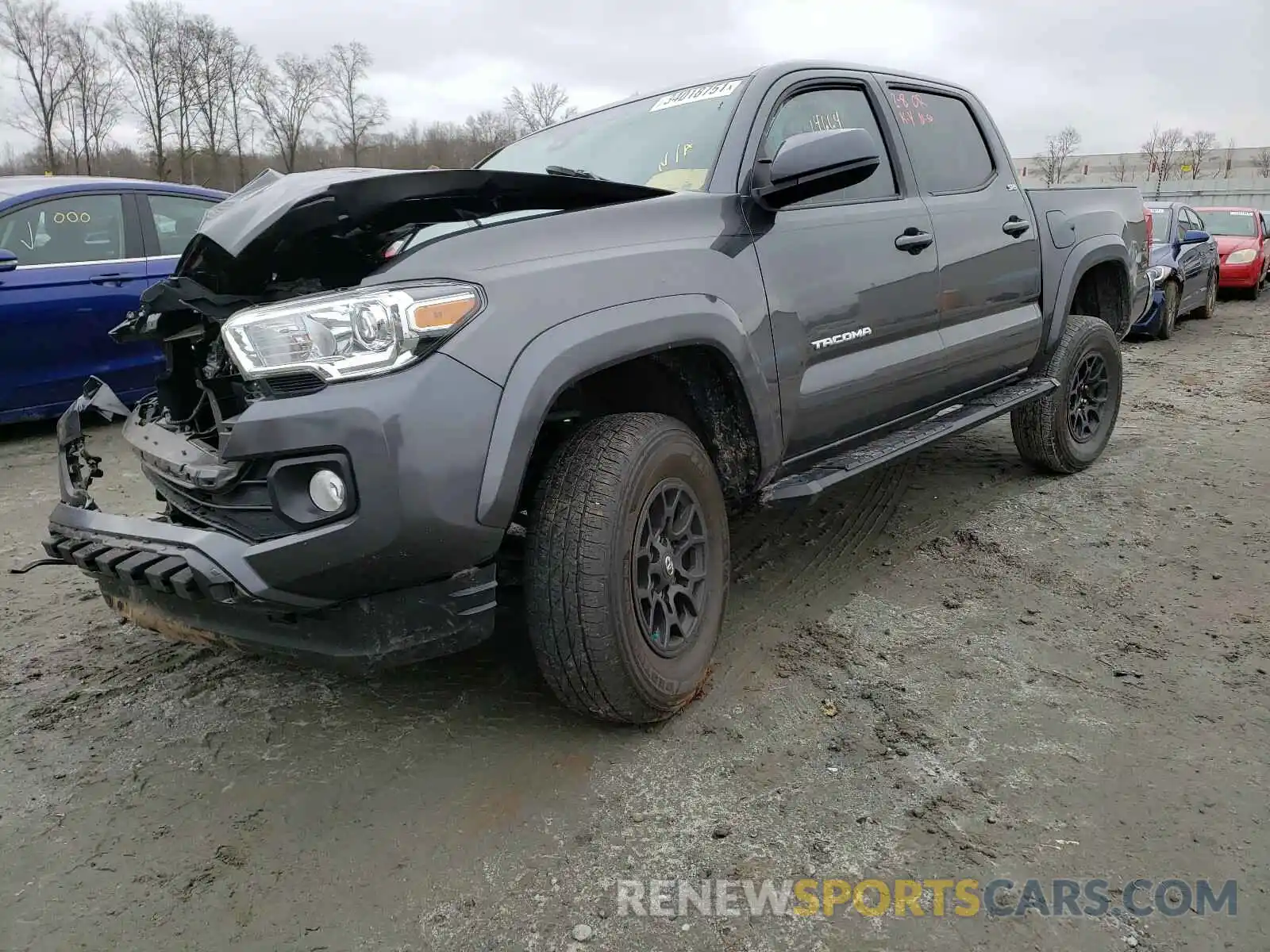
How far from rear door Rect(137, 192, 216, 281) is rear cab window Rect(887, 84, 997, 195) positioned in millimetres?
4484

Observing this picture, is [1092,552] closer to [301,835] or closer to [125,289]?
[301,835]

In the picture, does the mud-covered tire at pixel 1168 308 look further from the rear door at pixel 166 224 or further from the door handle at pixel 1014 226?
the rear door at pixel 166 224

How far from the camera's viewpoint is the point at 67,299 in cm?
546

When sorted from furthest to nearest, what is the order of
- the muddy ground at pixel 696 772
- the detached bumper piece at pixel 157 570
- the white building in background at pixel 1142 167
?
the white building in background at pixel 1142 167
the detached bumper piece at pixel 157 570
the muddy ground at pixel 696 772

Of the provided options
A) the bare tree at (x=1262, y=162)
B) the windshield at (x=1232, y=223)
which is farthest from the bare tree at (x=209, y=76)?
the bare tree at (x=1262, y=162)

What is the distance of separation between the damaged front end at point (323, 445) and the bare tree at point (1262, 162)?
7489 cm

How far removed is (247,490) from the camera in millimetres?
2096

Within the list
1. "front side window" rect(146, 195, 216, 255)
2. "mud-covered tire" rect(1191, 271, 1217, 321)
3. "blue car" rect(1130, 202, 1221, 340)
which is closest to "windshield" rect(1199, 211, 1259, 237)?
"mud-covered tire" rect(1191, 271, 1217, 321)

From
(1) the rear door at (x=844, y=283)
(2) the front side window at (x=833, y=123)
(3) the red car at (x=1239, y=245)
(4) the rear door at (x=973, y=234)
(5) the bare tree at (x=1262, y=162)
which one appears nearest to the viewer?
(1) the rear door at (x=844, y=283)

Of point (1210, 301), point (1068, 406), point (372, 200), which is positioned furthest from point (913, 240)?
point (1210, 301)

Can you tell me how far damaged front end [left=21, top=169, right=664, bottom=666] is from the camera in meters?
1.93

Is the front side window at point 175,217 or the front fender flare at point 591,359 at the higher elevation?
the front side window at point 175,217

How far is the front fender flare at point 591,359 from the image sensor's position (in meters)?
2.04

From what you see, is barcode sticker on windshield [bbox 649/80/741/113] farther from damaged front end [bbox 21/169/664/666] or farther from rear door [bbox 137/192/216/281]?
rear door [bbox 137/192/216/281]
